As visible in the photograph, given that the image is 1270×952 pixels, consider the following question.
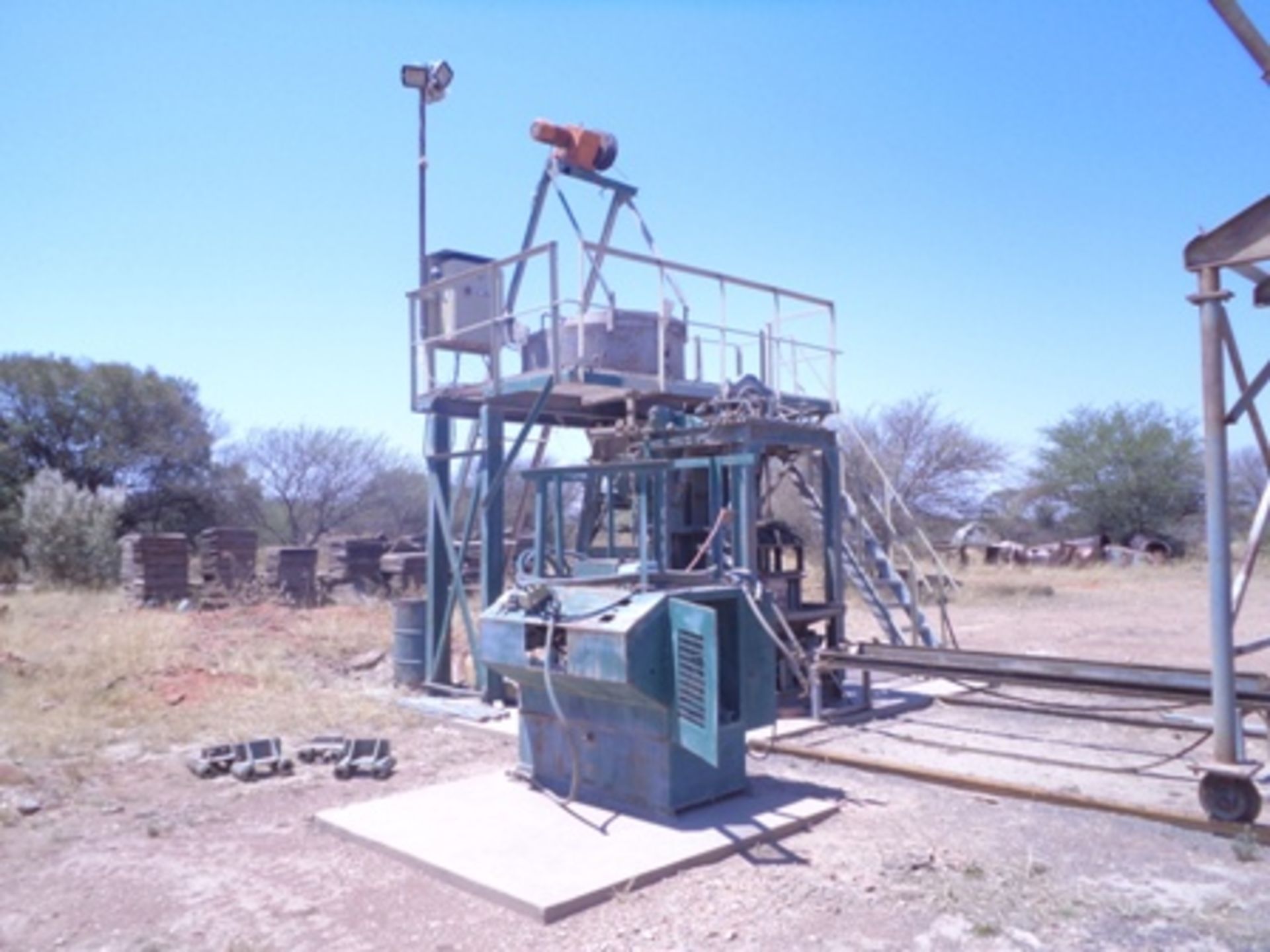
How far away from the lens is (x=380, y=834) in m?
6.00

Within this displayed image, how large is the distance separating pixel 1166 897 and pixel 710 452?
5.88 meters

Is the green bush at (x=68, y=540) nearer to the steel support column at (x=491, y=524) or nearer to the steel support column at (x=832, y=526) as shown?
the steel support column at (x=491, y=524)

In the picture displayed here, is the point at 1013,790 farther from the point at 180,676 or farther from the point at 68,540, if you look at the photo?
the point at 68,540

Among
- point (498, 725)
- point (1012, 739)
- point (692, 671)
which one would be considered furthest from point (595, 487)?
point (692, 671)

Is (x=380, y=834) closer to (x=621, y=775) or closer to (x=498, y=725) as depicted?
(x=621, y=775)

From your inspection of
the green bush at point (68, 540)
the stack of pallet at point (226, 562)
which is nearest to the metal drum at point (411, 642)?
the stack of pallet at point (226, 562)

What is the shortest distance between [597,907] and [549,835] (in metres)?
1.03

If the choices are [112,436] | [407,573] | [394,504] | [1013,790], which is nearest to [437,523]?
[1013,790]

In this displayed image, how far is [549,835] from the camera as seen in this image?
5.95 metres

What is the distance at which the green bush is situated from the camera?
24.6 metres

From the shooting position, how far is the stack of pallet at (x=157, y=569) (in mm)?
19547

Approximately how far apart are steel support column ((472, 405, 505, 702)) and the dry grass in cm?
108

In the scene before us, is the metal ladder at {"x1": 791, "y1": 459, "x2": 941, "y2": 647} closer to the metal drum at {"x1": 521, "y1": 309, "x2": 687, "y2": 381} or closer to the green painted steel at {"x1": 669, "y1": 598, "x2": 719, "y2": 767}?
the metal drum at {"x1": 521, "y1": 309, "x2": 687, "y2": 381}

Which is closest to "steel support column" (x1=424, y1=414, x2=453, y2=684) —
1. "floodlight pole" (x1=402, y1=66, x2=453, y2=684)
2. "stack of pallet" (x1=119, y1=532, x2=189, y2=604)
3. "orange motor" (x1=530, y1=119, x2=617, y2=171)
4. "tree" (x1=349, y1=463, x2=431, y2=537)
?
"floodlight pole" (x1=402, y1=66, x2=453, y2=684)
